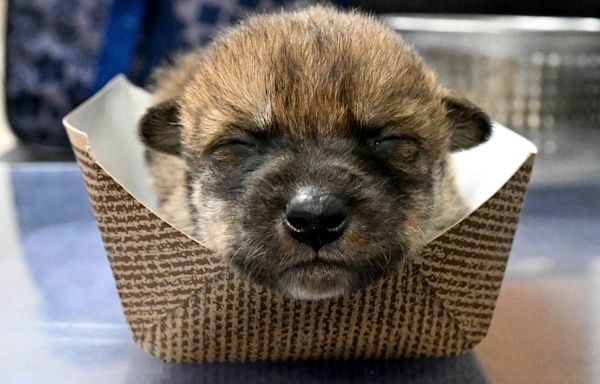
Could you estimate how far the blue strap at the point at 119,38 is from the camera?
2221 mm

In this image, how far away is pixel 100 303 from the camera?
1371mm

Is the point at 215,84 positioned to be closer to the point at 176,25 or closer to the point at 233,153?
the point at 233,153

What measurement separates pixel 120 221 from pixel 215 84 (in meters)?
0.30

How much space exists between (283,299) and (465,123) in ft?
1.66

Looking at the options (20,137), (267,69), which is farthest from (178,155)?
(20,137)

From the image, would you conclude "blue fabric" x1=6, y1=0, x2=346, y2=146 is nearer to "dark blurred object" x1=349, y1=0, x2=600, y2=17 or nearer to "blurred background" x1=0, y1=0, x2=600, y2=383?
"blurred background" x1=0, y1=0, x2=600, y2=383

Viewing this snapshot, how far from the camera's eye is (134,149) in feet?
5.49

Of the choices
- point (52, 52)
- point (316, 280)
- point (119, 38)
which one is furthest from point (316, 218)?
point (52, 52)

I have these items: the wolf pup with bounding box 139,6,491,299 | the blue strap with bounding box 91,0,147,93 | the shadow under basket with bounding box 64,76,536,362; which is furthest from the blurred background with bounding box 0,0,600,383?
the wolf pup with bounding box 139,6,491,299

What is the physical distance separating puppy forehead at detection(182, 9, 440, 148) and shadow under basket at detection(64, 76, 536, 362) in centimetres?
20

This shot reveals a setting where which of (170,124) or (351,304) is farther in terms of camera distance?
(170,124)

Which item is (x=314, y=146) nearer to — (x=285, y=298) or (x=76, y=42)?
(x=285, y=298)

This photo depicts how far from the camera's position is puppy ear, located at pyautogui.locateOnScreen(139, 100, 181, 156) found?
4.37ft

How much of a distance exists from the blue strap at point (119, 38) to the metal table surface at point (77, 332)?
0.60 metres
